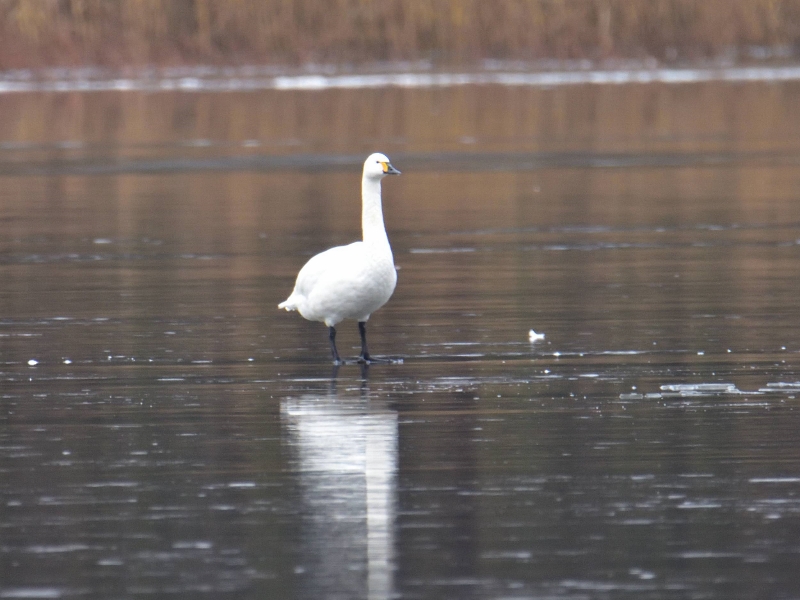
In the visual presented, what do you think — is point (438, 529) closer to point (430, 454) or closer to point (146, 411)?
point (430, 454)

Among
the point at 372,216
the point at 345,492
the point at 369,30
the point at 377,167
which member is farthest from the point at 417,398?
the point at 369,30

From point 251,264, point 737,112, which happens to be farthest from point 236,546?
point 737,112

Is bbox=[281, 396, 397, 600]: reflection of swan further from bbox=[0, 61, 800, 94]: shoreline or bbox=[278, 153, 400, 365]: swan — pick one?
bbox=[0, 61, 800, 94]: shoreline

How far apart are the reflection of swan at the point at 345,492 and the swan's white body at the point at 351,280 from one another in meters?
1.20

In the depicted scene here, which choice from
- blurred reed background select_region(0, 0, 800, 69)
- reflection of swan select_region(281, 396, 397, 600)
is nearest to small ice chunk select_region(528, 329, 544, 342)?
reflection of swan select_region(281, 396, 397, 600)

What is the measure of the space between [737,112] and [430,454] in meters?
26.5

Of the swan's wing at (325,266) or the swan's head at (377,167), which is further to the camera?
the swan's head at (377,167)

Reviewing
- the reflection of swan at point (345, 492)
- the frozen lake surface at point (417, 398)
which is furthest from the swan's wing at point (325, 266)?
the reflection of swan at point (345, 492)

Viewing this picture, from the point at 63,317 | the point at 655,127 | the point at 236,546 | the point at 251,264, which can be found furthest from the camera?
the point at 655,127

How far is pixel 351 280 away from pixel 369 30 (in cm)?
3798

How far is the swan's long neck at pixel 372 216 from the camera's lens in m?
9.91

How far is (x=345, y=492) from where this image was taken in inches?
261

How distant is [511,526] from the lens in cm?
619

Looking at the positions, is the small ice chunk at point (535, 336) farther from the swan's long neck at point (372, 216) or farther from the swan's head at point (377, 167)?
the swan's head at point (377, 167)
